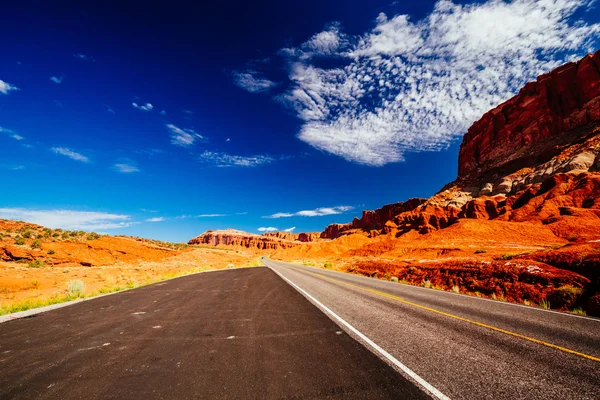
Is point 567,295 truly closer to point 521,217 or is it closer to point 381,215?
point 521,217

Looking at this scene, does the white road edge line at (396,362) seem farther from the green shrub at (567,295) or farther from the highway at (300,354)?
the green shrub at (567,295)

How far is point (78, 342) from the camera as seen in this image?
5508mm

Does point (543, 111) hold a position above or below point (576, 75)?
below

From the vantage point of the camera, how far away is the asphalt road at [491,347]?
355 cm

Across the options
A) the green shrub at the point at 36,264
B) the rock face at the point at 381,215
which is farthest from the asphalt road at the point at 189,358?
the rock face at the point at 381,215

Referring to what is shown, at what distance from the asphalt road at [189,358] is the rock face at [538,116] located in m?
82.6

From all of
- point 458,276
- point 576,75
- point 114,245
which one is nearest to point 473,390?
point 458,276

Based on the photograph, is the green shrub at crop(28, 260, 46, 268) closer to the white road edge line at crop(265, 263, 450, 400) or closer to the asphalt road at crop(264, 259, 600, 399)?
the asphalt road at crop(264, 259, 600, 399)

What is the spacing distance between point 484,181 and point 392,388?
87856 mm

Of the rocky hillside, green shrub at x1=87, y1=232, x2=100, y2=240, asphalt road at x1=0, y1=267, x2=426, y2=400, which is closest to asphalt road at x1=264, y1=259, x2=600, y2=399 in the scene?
asphalt road at x1=0, y1=267, x2=426, y2=400

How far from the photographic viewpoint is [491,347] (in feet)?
16.4

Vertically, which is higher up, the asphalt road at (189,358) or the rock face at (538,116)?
the rock face at (538,116)

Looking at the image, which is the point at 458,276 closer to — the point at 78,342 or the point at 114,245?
the point at 78,342

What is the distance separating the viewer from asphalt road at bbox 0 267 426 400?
11.4 feet
